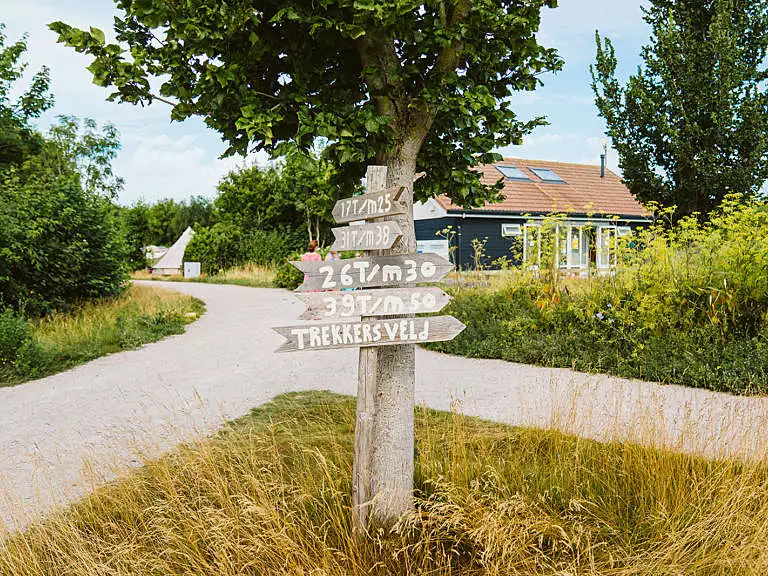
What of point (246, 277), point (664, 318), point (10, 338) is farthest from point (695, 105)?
point (246, 277)

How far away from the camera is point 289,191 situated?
31547mm

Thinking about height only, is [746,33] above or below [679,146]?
above

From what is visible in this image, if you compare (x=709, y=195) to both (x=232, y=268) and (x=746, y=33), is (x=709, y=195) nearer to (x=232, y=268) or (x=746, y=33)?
(x=746, y=33)

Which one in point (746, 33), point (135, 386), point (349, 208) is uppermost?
point (746, 33)

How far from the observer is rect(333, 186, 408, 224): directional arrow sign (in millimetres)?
3242

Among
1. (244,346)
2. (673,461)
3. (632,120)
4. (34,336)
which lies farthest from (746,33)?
(34,336)

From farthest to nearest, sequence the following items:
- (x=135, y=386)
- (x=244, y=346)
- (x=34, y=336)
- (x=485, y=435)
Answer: (x=244, y=346)
(x=34, y=336)
(x=135, y=386)
(x=485, y=435)

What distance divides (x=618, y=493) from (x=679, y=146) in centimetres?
1384

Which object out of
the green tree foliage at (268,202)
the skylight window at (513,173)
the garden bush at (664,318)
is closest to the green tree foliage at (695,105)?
the garden bush at (664,318)

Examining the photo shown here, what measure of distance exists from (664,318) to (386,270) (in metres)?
5.73

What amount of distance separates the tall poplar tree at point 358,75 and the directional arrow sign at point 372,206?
0.67 ft

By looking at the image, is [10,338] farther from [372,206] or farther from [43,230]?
[372,206]

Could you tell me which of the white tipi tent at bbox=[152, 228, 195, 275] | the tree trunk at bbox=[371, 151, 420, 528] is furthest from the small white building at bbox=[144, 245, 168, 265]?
the tree trunk at bbox=[371, 151, 420, 528]

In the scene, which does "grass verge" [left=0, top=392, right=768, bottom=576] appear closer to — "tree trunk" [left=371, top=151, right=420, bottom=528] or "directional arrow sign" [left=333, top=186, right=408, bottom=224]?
"tree trunk" [left=371, top=151, right=420, bottom=528]
